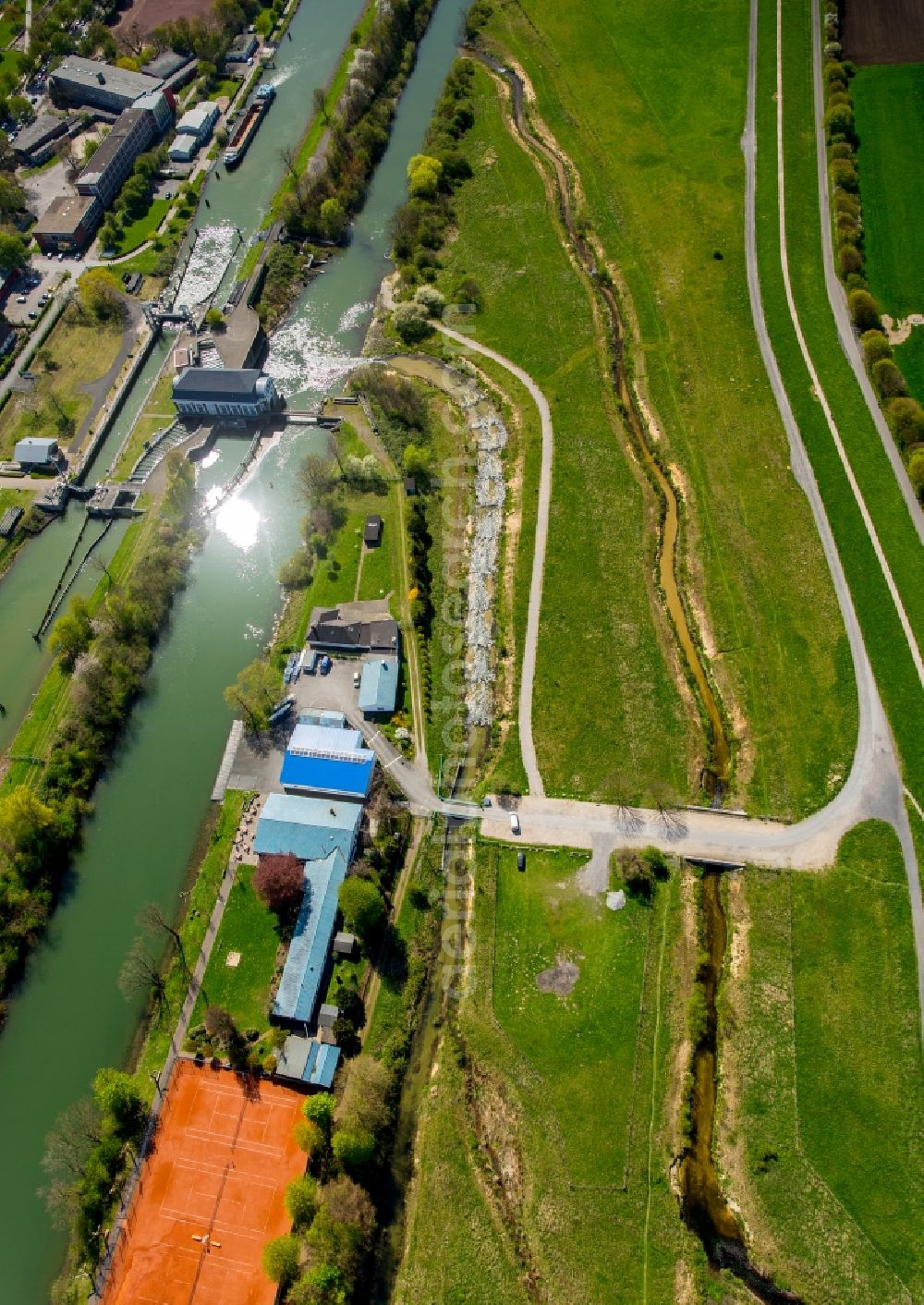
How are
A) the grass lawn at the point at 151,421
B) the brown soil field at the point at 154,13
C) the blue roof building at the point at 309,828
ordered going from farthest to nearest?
the brown soil field at the point at 154,13
the grass lawn at the point at 151,421
the blue roof building at the point at 309,828

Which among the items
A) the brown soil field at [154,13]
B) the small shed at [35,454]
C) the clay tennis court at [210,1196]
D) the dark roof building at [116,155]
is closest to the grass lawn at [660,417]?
the clay tennis court at [210,1196]

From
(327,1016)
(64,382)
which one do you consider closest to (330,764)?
(327,1016)

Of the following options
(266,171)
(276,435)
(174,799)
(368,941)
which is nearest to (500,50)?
(266,171)

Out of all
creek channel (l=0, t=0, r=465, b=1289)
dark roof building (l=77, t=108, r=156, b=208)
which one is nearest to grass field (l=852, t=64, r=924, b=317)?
creek channel (l=0, t=0, r=465, b=1289)

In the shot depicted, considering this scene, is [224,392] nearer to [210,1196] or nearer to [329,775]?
[329,775]

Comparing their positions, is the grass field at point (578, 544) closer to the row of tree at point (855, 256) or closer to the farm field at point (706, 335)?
the farm field at point (706, 335)

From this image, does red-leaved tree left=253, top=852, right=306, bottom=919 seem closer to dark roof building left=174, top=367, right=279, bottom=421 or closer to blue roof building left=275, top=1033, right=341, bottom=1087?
blue roof building left=275, top=1033, right=341, bottom=1087
